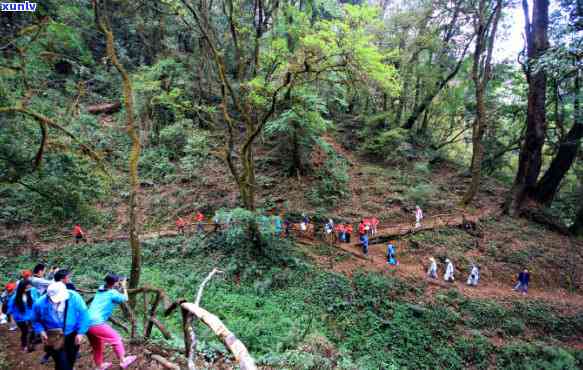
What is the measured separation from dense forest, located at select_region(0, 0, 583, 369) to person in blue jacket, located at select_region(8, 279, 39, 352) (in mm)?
296

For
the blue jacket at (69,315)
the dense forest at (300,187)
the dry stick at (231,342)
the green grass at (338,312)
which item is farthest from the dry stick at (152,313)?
the green grass at (338,312)

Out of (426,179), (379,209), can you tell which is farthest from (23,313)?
A: (426,179)

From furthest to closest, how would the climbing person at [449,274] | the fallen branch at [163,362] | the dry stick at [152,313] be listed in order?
the climbing person at [449,274], the dry stick at [152,313], the fallen branch at [163,362]

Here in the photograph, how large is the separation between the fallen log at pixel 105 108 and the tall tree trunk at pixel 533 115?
94.1 feet

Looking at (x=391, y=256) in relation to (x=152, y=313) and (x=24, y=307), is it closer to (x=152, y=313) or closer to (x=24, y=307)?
(x=152, y=313)

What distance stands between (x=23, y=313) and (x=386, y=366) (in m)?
9.13

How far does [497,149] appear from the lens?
2300 centimetres

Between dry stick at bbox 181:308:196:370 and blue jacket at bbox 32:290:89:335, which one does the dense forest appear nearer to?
dry stick at bbox 181:308:196:370

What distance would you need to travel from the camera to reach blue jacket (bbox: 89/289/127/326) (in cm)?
373

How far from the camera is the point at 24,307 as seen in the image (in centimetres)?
484

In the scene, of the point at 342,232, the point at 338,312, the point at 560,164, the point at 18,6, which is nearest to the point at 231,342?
the point at 18,6

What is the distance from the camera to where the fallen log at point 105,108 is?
74.6ft

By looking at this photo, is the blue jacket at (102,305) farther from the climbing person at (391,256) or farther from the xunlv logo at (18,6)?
the climbing person at (391,256)

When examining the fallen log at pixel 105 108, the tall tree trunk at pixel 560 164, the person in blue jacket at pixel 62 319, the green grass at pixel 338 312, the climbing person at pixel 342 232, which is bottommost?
the green grass at pixel 338 312
